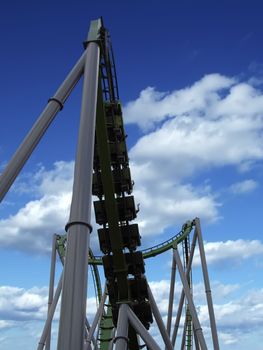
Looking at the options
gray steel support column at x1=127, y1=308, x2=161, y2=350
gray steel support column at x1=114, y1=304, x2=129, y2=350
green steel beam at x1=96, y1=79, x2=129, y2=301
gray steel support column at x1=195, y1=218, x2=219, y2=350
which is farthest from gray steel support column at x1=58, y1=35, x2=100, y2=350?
gray steel support column at x1=195, y1=218, x2=219, y2=350

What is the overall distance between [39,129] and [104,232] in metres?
6.35

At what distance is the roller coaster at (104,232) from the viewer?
503 cm

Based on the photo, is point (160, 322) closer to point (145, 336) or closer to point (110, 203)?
point (145, 336)

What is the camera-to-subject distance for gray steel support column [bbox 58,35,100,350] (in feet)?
14.9

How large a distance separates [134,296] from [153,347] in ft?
7.98

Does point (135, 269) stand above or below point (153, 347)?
above

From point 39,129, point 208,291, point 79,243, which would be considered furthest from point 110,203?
point 208,291

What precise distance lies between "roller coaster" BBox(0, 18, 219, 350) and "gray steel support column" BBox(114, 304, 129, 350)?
0.02 m

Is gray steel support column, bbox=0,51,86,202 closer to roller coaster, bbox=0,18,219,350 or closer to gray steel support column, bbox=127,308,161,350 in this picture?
roller coaster, bbox=0,18,219,350

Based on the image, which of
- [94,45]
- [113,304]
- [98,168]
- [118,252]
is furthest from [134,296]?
[94,45]

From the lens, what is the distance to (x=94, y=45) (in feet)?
26.7

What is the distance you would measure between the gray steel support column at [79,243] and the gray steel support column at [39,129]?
0.70 meters

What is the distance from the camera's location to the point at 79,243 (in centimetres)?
518

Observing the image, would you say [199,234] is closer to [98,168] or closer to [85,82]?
[98,168]
